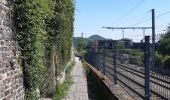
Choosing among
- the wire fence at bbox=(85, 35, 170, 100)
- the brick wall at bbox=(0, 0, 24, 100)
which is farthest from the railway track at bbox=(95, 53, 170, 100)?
the brick wall at bbox=(0, 0, 24, 100)

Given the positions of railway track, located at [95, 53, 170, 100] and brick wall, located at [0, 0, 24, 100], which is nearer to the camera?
brick wall, located at [0, 0, 24, 100]

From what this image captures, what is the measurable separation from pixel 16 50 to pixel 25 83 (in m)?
1.02

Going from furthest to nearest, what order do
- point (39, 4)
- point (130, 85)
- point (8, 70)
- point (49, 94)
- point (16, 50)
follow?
point (49, 94)
point (130, 85)
point (39, 4)
point (16, 50)
point (8, 70)

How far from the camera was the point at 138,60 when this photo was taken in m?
10.2

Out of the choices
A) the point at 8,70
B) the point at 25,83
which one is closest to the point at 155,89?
the point at 25,83

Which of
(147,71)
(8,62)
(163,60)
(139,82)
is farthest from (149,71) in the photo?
(8,62)

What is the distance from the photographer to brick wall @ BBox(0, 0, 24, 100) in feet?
21.6

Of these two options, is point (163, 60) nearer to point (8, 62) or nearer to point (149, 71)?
point (149, 71)

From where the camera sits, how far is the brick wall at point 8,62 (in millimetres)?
6573

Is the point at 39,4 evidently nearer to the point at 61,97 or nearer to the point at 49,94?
the point at 49,94

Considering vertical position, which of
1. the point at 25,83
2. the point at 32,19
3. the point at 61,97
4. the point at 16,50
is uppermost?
the point at 32,19

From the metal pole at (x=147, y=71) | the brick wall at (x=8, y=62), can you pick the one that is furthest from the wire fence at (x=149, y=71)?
the brick wall at (x=8, y=62)

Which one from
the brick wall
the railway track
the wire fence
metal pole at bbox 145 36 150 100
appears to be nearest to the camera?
the brick wall

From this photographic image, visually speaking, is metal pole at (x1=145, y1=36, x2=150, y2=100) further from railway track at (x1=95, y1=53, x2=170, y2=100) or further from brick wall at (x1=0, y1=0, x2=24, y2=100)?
brick wall at (x1=0, y1=0, x2=24, y2=100)
